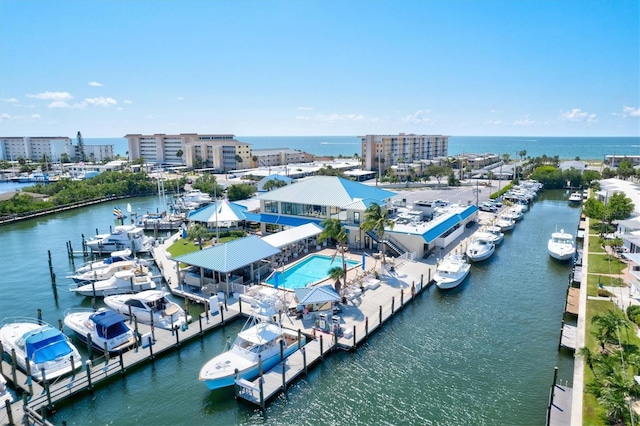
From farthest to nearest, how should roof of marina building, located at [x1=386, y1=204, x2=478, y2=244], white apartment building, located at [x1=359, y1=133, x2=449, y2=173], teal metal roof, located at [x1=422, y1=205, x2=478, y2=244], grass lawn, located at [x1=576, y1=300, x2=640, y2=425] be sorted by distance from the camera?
1. white apartment building, located at [x1=359, y1=133, x2=449, y2=173]
2. roof of marina building, located at [x1=386, y1=204, x2=478, y2=244]
3. teal metal roof, located at [x1=422, y1=205, x2=478, y2=244]
4. grass lawn, located at [x1=576, y1=300, x2=640, y2=425]

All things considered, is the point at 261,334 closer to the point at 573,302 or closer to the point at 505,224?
the point at 573,302

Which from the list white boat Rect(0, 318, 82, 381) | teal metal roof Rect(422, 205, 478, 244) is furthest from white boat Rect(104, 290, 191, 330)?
teal metal roof Rect(422, 205, 478, 244)

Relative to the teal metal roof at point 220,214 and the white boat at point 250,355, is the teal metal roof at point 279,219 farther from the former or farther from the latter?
the white boat at point 250,355

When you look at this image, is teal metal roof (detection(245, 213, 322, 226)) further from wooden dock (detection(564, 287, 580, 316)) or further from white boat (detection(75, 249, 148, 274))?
wooden dock (detection(564, 287, 580, 316))

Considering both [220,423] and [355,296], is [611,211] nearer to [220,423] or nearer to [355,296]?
[355,296]

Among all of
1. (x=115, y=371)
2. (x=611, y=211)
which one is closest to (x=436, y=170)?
(x=611, y=211)

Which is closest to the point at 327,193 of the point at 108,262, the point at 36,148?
the point at 108,262

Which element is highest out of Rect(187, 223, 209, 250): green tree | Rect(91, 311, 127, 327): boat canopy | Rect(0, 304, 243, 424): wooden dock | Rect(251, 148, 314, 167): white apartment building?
Rect(251, 148, 314, 167): white apartment building
